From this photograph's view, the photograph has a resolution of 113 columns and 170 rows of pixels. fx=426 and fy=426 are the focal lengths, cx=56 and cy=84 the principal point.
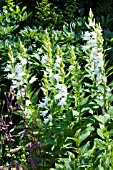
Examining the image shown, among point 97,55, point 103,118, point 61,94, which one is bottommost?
point 103,118

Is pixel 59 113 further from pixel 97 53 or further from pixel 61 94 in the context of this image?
pixel 97 53

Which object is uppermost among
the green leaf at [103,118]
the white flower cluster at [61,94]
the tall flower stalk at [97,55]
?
the tall flower stalk at [97,55]

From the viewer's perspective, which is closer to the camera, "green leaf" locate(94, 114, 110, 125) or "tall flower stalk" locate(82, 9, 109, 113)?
"tall flower stalk" locate(82, 9, 109, 113)

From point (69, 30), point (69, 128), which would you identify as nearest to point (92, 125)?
point (69, 128)

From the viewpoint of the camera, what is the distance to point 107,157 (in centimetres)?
301

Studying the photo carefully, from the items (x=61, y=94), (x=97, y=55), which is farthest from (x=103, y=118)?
(x=97, y=55)

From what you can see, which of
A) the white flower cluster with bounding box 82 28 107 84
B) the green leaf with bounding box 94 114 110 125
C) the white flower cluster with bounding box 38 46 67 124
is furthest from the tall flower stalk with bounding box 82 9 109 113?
the white flower cluster with bounding box 38 46 67 124

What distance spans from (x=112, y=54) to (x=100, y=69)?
122cm

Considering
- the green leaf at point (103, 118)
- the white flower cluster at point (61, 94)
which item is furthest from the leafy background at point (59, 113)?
the white flower cluster at point (61, 94)

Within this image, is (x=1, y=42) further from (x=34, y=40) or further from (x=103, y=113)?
(x=103, y=113)

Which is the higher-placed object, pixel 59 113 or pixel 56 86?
pixel 56 86

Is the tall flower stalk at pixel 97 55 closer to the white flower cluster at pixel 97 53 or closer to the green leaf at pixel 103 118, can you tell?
the white flower cluster at pixel 97 53

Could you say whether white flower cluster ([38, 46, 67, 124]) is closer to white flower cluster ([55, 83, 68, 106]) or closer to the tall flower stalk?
white flower cluster ([55, 83, 68, 106])

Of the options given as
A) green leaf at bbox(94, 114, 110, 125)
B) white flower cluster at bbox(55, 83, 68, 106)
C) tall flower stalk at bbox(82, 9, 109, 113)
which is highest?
tall flower stalk at bbox(82, 9, 109, 113)
